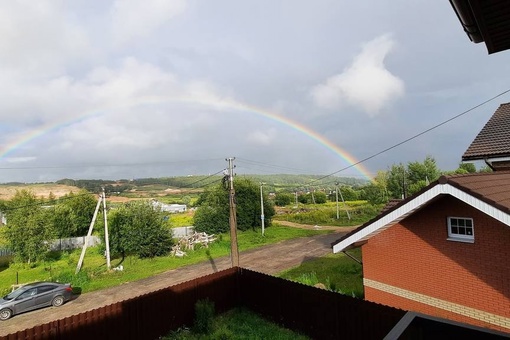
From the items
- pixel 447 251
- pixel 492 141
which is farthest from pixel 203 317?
pixel 492 141

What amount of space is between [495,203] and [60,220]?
3951 cm

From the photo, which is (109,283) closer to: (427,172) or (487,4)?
(487,4)

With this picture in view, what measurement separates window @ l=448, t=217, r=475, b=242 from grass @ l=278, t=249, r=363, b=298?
5.79m

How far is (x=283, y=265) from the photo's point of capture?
21328 millimetres

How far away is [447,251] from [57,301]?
1741 centimetres

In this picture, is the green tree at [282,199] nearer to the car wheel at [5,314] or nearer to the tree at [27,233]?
the tree at [27,233]

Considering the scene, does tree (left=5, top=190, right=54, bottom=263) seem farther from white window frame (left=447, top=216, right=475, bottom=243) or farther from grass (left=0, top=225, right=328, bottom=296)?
white window frame (left=447, top=216, right=475, bottom=243)

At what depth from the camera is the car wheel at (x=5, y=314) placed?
13992 mm

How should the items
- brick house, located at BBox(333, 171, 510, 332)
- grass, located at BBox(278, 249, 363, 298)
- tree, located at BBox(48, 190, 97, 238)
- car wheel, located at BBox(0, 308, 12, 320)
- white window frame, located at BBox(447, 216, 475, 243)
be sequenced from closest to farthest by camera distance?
1. brick house, located at BBox(333, 171, 510, 332)
2. white window frame, located at BBox(447, 216, 475, 243)
3. grass, located at BBox(278, 249, 363, 298)
4. car wheel, located at BBox(0, 308, 12, 320)
5. tree, located at BBox(48, 190, 97, 238)

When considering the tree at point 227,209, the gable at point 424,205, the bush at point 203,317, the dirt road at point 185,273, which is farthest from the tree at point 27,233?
the gable at point 424,205

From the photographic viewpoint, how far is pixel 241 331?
32.7ft

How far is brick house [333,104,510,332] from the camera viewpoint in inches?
261

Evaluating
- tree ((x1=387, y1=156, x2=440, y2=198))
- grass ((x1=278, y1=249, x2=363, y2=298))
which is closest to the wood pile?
grass ((x1=278, y1=249, x2=363, y2=298))

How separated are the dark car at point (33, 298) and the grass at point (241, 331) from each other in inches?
361
